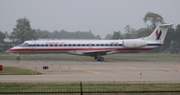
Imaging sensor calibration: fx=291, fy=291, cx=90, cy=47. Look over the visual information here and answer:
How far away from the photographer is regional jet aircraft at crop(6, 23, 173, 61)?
42219 millimetres

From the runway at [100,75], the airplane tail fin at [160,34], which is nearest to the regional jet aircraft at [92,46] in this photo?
the airplane tail fin at [160,34]

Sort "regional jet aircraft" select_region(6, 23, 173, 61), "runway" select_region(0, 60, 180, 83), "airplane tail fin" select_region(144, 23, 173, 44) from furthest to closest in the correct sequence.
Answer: "airplane tail fin" select_region(144, 23, 173, 44) < "regional jet aircraft" select_region(6, 23, 173, 61) < "runway" select_region(0, 60, 180, 83)

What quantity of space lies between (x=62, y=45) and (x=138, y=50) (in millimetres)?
11243

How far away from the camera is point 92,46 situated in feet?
141

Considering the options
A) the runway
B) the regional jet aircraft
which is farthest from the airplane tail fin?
the runway

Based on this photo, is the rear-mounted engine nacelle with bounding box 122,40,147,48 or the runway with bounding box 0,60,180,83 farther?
the rear-mounted engine nacelle with bounding box 122,40,147,48

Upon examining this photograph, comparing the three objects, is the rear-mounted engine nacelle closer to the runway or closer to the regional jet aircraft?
the regional jet aircraft

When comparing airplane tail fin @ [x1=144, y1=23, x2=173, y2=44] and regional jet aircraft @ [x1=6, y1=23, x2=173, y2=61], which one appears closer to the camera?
regional jet aircraft @ [x1=6, y1=23, x2=173, y2=61]

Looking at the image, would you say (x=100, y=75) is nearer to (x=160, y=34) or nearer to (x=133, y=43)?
(x=133, y=43)

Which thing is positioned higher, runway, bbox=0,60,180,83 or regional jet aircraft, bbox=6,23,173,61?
regional jet aircraft, bbox=6,23,173,61

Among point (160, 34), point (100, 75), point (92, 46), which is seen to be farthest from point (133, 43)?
point (100, 75)

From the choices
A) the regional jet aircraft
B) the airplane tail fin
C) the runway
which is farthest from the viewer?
the airplane tail fin

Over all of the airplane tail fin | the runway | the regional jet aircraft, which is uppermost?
the airplane tail fin

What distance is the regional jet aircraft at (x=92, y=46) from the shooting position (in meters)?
42.2
